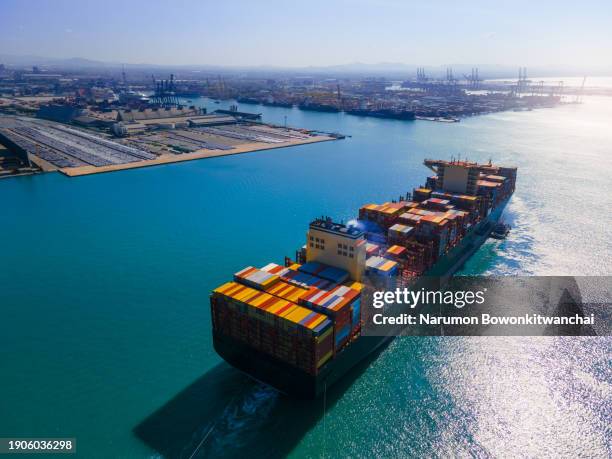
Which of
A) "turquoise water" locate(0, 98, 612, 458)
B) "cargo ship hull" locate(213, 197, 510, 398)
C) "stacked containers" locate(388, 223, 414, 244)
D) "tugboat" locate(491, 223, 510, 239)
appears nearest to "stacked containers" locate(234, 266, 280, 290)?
"cargo ship hull" locate(213, 197, 510, 398)

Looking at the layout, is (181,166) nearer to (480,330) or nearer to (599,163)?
(480,330)

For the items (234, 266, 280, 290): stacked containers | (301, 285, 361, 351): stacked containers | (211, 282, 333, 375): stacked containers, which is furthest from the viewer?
(234, 266, 280, 290): stacked containers

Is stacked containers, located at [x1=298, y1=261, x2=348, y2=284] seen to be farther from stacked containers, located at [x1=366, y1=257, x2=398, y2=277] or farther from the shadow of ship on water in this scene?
the shadow of ship on water

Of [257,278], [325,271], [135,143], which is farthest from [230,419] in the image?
[135,143]

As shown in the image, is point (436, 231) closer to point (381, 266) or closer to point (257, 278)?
point (381, 266)

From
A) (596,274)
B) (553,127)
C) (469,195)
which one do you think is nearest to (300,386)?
(596,274)

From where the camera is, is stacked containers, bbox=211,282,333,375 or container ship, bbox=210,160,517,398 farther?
container ship, bbox=210,160,517,398

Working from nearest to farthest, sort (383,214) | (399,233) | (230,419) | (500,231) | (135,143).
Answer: (230,419)
(399,233)
(383,214)
(500,231)
(135,143)
